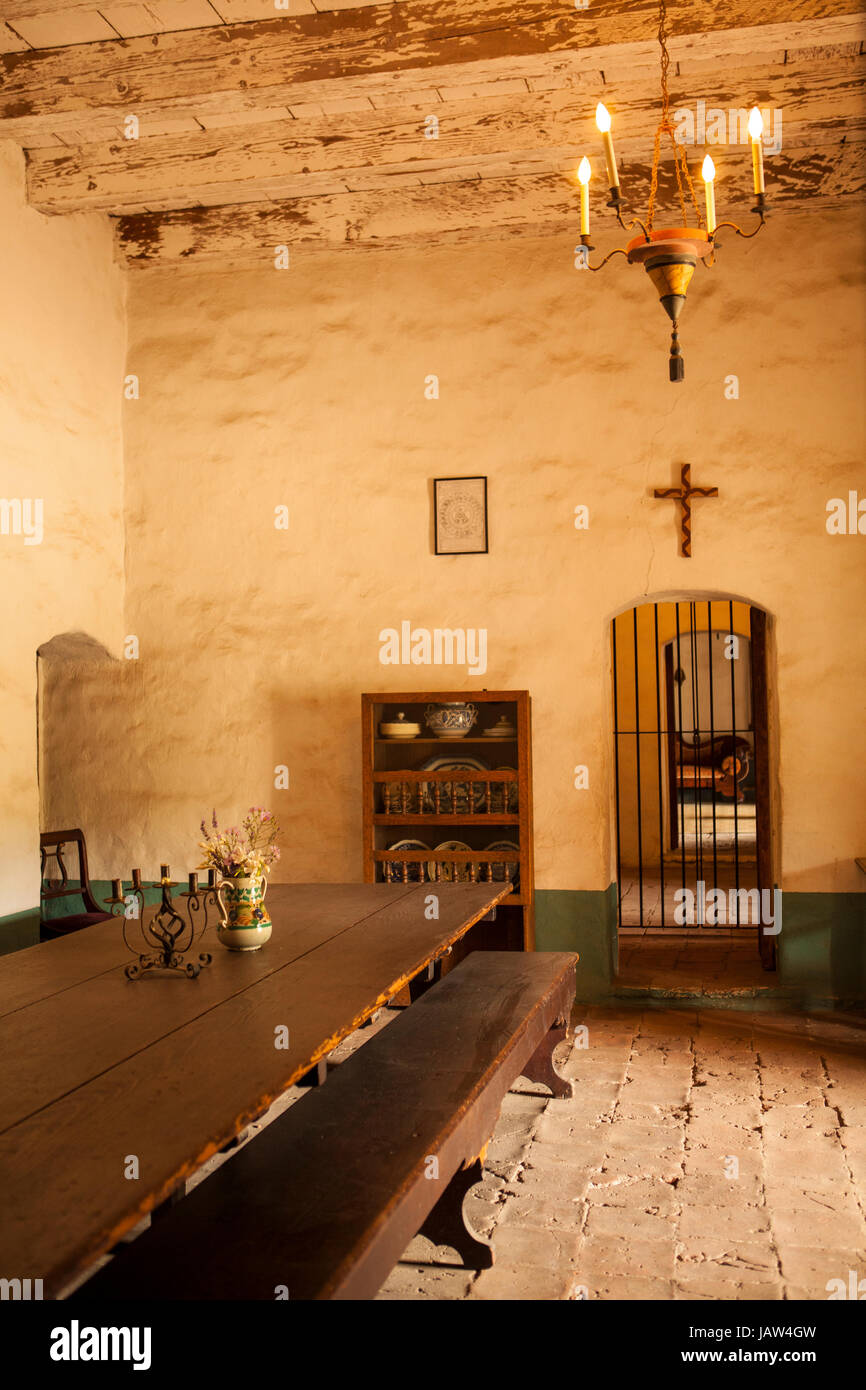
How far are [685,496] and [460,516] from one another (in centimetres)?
127

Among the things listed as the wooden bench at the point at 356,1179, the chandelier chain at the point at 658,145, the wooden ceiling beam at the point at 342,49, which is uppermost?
the wooden ceiling beam at the point at 342,49

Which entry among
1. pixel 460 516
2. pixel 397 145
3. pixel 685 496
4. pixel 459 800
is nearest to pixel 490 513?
pixel 460 516

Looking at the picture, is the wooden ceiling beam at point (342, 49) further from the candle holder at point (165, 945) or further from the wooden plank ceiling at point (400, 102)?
the candle holder at point (165, 945)

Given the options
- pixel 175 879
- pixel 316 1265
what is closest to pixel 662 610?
pixel 175 879

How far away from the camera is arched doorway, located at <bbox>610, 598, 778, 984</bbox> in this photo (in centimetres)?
671

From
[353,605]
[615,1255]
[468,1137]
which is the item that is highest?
[353,605]

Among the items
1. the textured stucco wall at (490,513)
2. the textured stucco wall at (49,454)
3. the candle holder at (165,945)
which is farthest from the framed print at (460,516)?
the candle holder at (165,945)

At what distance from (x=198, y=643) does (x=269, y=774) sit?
35.7 inches

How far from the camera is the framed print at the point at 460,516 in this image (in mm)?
6512

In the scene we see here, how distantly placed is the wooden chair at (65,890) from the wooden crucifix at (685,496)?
3.79 metres

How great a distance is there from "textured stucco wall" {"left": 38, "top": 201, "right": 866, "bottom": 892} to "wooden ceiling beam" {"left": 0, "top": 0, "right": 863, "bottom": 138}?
1.89 meters

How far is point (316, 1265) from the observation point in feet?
7.18

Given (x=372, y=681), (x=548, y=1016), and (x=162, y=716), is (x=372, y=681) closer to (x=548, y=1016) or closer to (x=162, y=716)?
(x=162, y=716)

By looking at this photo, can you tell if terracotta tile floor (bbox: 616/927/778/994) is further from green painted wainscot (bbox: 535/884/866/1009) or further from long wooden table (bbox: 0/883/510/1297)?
long wooden table (bbox: 0/883/510/1297)
